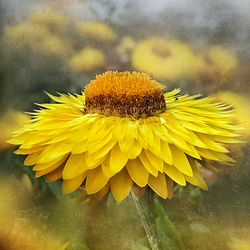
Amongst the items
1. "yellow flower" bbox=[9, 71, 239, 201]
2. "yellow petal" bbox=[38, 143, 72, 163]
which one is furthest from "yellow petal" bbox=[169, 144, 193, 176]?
"yellow petal" bbox=[38, 143, 72, 163]

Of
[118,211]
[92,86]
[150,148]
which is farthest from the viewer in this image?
[118,211]

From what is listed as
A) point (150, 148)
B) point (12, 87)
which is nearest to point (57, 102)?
point (12, 87)

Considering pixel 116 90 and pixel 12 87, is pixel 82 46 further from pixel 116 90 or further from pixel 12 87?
pixel 116 90

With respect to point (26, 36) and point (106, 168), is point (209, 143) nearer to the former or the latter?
point (106, 168)

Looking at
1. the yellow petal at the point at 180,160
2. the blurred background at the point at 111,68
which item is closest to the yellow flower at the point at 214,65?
the blurred background at the point at 111,68

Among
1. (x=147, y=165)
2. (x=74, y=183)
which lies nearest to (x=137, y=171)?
(x=147, y=165)

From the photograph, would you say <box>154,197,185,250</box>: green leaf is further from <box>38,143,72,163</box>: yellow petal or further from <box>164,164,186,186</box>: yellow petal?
<box>38,143,72,163</box>: yellow petal

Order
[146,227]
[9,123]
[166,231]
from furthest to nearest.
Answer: [9,123] → [166,231] → [146,227]
